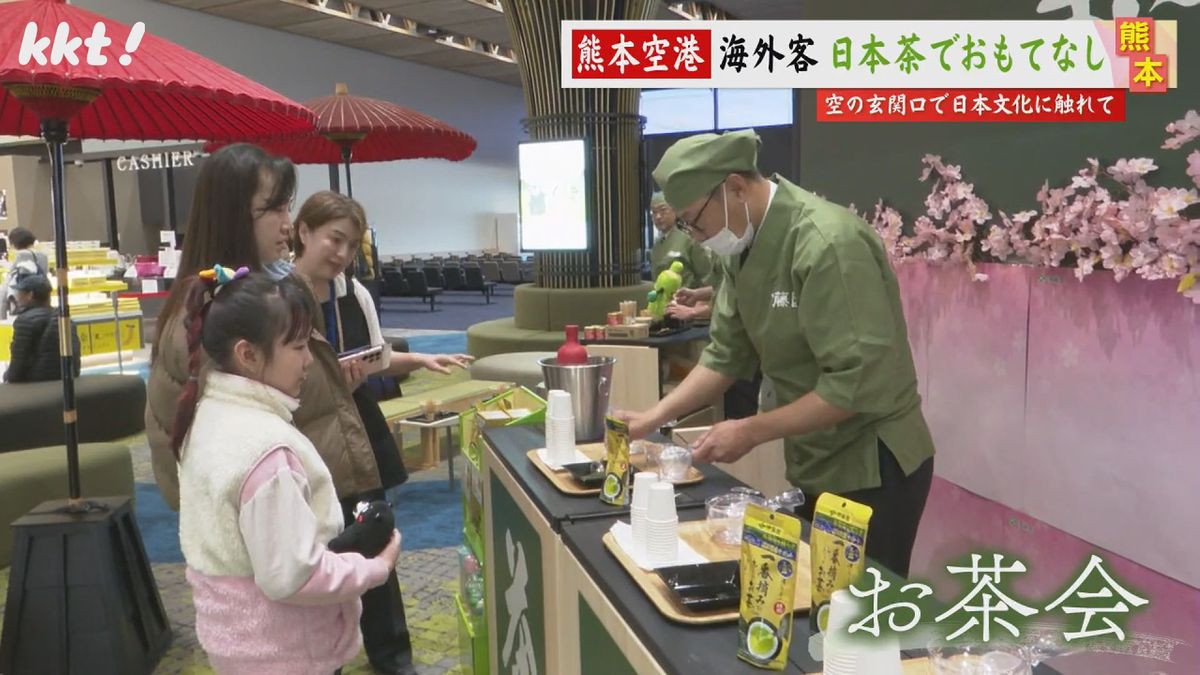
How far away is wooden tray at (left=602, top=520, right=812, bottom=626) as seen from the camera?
1097 mm

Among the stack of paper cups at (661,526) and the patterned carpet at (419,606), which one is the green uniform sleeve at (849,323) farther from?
the patterned carpet at (419,606)

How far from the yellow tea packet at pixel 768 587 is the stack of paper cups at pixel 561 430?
86 cm

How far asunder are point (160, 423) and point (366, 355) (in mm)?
584

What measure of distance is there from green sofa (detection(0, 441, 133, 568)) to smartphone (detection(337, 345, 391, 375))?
183 centimetres

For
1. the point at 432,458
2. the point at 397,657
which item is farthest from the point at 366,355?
the point at 432,458

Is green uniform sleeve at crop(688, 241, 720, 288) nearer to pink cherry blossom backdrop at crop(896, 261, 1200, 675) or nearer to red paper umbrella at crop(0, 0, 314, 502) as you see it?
pink cherry blossom backdrop at crop(896, 261, 1200, 675)

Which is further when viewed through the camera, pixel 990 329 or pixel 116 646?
pixel 990 329

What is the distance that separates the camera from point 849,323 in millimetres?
1707

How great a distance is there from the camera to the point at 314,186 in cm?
1432

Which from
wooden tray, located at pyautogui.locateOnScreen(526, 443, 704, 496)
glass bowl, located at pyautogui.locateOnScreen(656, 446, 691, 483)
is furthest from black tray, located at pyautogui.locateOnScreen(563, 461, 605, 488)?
glass bowl, located at pyautogui.locateOnScreen(656, 446, 691, 483)

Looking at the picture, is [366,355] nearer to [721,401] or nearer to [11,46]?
[11,46]

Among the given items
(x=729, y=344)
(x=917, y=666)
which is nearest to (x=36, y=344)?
(x=729, y=344)

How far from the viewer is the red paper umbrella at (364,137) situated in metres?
5.12

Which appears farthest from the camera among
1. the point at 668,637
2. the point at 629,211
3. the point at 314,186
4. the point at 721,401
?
the point at 314,186
